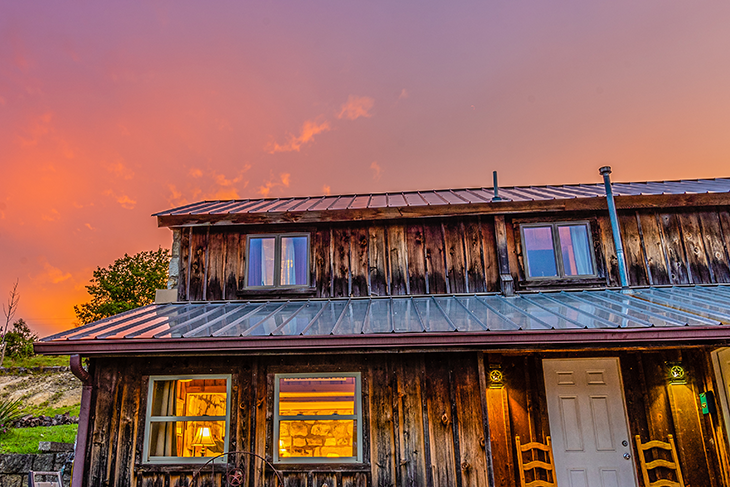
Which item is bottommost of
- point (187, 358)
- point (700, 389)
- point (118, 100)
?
point (700, 389)

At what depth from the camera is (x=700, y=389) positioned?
225 inches

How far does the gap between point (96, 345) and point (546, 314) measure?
5275mm

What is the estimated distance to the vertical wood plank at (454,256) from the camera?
6.55m

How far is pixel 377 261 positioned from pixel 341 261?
617 millimetres

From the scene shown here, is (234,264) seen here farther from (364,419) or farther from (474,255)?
(474,255)

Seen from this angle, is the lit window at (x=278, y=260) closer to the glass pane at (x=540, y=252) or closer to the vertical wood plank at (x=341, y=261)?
the vertical wood plank at (x=341, y=261)

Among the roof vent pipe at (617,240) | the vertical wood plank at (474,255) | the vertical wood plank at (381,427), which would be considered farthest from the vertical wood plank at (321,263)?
the roof vent pipe at (617,240)

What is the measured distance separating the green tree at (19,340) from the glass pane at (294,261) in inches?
633

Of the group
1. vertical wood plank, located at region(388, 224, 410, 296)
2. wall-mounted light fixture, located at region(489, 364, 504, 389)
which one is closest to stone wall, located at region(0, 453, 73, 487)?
vertical wood plank, located at region(388, 224, 410, 296)

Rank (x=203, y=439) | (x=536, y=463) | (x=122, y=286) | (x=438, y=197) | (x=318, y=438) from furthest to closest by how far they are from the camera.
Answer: (x=122, y=286) → (x=438, y=197) → (x=536, y=463) → (x=203, y=439) → (x=318, y=438)

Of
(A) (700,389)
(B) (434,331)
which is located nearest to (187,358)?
(B) (434,331)

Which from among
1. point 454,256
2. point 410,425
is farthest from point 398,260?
point 410,425

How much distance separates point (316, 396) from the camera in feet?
16.7

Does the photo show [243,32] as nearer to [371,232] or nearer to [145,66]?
[145,66]
